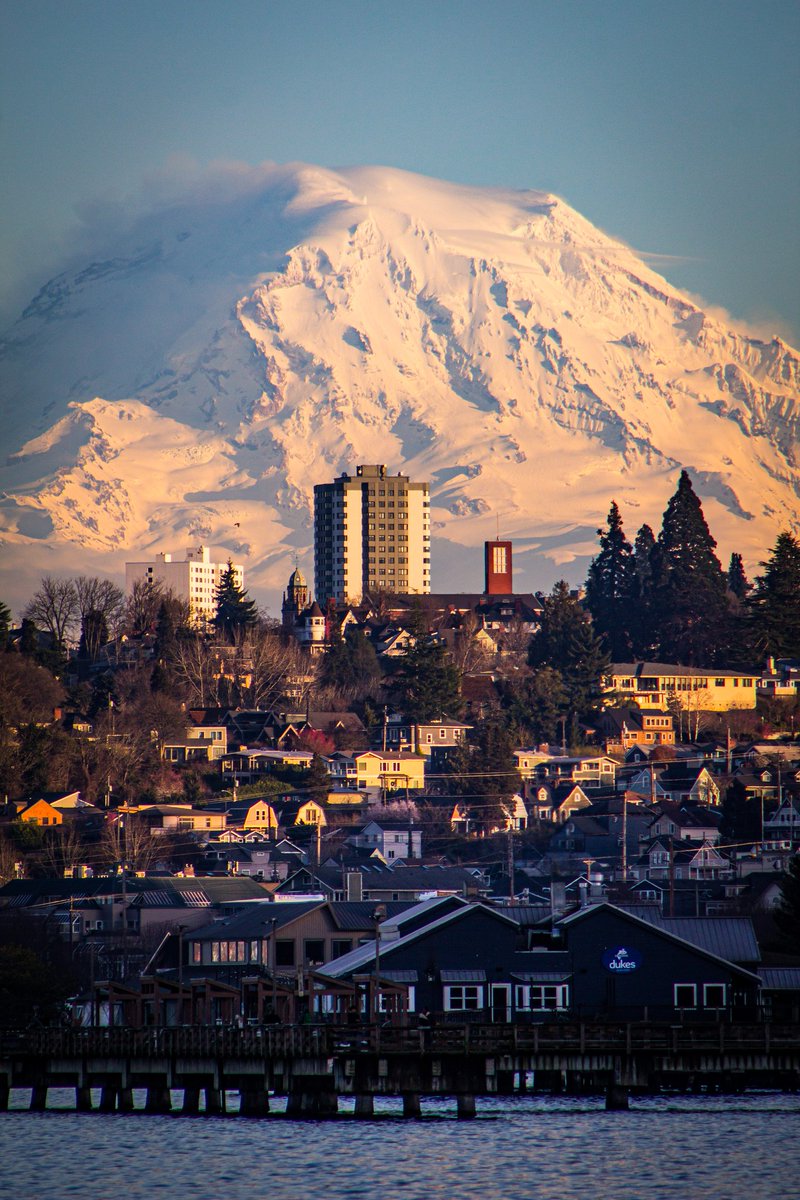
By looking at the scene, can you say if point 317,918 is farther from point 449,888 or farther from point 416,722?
point 416,722

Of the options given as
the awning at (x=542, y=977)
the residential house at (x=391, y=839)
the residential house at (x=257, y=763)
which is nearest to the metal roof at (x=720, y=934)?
the awning at (x=542, y=977)

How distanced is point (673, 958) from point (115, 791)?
106713 millimetres

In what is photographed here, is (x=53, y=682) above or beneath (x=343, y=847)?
above

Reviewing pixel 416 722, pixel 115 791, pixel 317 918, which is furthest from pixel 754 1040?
pixel 416 722

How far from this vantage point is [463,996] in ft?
247

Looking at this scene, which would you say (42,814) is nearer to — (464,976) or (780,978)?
(464,976)

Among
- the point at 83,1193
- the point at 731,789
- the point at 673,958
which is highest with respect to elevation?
the point at 731,789

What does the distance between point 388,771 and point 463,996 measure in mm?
110861

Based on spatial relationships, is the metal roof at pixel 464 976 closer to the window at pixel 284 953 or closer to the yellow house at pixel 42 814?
the window at pixel 284 953

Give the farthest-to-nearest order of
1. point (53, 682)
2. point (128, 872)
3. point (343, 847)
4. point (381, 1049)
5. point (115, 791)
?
point (53, 682)
point (115, 791)
point (343, 847)
point (128, 872)
point (381, 1049)

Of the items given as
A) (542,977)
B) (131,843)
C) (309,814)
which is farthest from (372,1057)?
(309,814)

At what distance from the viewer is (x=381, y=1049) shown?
62.6 metres

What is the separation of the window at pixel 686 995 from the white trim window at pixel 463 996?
6.67 m

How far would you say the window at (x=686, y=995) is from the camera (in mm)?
74250
